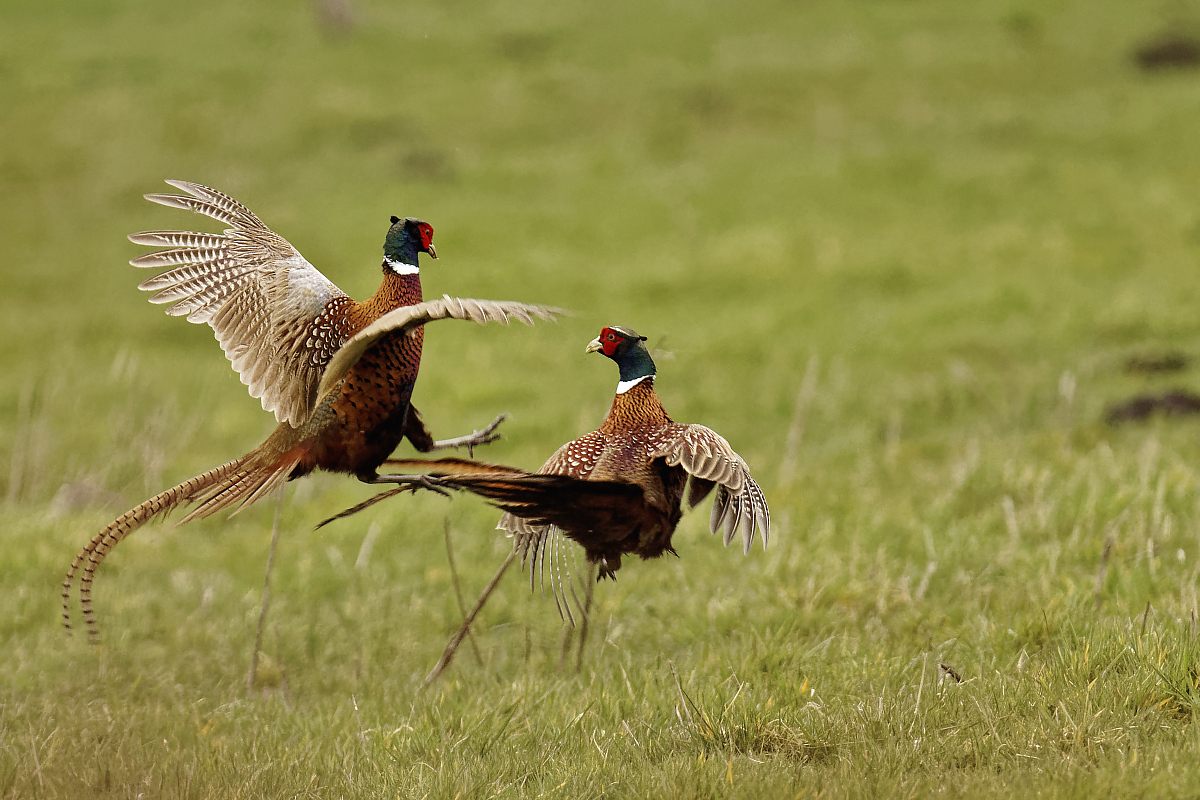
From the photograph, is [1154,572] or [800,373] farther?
[800,373]

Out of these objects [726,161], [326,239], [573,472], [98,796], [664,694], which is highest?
[726,161]

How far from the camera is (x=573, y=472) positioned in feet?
11.8

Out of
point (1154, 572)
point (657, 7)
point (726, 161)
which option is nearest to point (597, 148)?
point (726, 161)

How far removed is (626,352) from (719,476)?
54 cm

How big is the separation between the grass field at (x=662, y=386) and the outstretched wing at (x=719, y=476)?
80cm

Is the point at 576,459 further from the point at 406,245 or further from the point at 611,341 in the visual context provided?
the point at 406,245

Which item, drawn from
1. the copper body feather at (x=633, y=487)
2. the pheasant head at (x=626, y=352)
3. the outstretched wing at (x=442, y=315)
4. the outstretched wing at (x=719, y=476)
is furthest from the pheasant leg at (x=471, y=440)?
the outstretched wing at (x=442, y=315)

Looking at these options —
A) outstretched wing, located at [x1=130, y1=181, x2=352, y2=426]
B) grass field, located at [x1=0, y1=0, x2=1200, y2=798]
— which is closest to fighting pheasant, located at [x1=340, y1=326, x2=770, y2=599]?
outstretched wing, located at [x1=130, y1=181, x2=352, y2=426]

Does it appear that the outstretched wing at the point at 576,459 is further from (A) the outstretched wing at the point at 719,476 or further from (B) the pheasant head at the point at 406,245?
(B) the pheasant head at the point at 406,245

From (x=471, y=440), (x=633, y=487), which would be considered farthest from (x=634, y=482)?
(x=471, y=440)

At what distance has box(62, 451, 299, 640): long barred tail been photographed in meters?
2.99

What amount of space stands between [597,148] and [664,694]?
16.1 meters

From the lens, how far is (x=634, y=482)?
341 centimetres

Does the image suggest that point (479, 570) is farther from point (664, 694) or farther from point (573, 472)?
point (573, 472)
